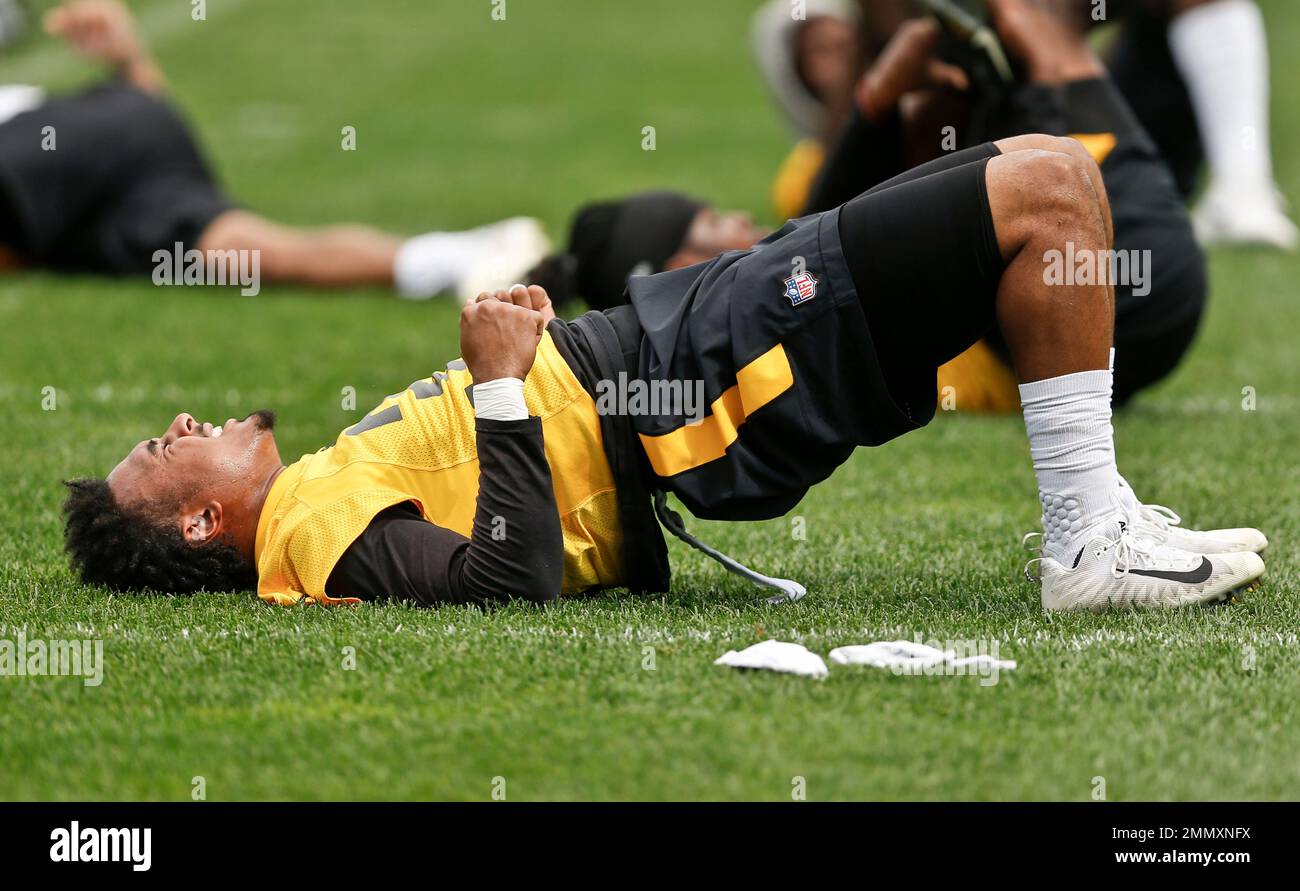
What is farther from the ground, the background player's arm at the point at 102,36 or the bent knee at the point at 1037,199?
the background player's arm at the point at 102,36

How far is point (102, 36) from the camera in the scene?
27.9 feet

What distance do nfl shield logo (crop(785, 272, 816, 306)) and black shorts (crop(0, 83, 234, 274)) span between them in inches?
204

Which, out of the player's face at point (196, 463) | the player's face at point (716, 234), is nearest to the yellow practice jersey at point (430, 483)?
the player's face at point (196, 463)

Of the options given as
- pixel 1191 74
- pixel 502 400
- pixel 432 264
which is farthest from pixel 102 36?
pixel 502 400

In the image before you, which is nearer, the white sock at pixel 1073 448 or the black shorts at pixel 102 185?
the white sock at pixel 1073 448

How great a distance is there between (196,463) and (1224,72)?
557 centimetres

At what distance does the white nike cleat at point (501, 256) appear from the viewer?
7496 millimetres

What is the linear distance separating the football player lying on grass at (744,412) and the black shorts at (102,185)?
466 cm

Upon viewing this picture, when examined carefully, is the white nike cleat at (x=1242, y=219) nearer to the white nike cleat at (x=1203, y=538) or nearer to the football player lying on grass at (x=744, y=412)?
the white nike cleat at (x=1203, y=538)

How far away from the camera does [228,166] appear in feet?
36.7

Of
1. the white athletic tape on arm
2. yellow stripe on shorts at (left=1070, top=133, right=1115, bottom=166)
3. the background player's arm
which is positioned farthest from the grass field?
the background player's arm

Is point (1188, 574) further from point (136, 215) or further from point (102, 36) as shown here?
point (102, 36)

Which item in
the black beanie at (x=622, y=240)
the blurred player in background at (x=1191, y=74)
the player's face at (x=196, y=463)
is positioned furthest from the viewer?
the blurred player in background at (x=1191, y=74)

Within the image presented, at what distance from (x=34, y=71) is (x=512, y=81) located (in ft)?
13.3
